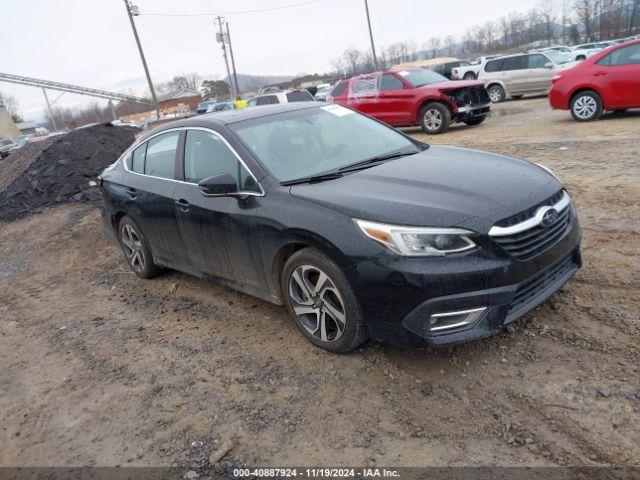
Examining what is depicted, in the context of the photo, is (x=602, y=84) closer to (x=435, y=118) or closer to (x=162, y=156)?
(x=435, y=118)

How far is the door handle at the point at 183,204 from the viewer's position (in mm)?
4320

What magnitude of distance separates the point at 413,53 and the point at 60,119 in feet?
265

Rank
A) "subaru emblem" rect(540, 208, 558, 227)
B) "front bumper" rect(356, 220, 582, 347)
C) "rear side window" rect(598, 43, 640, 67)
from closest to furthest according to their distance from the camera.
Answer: "front bumper" rect(356, 220, 582, 347) → "subaru emblem" rect(540, 208, 558, 227) → "rear side window" rect(598, 43, 640, 67)

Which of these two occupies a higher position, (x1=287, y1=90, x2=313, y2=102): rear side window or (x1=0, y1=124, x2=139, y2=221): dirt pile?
(x1=287, y1=90, x2=313, y2=102): rear side window

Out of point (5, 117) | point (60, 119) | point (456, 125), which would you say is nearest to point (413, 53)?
point (5, 117)

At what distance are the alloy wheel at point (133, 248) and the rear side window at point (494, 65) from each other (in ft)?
55.9

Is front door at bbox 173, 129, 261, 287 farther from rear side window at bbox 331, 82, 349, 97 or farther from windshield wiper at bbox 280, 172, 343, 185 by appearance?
rear side window at bbox 331, 82, 349, 97

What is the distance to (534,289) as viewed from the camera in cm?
313

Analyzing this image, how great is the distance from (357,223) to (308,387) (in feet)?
3.63

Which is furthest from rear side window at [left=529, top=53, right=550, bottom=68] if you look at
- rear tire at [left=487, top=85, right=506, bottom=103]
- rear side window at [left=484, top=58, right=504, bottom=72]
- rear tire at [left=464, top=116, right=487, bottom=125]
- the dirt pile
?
the dirt pile

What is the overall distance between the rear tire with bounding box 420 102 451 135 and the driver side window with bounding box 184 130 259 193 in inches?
379

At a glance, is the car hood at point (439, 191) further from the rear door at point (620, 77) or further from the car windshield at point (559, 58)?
the car windshield at point (559, 58)

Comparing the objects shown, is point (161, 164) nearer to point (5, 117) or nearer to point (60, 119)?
point (5, 117)

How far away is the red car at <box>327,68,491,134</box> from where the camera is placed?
506 inches
